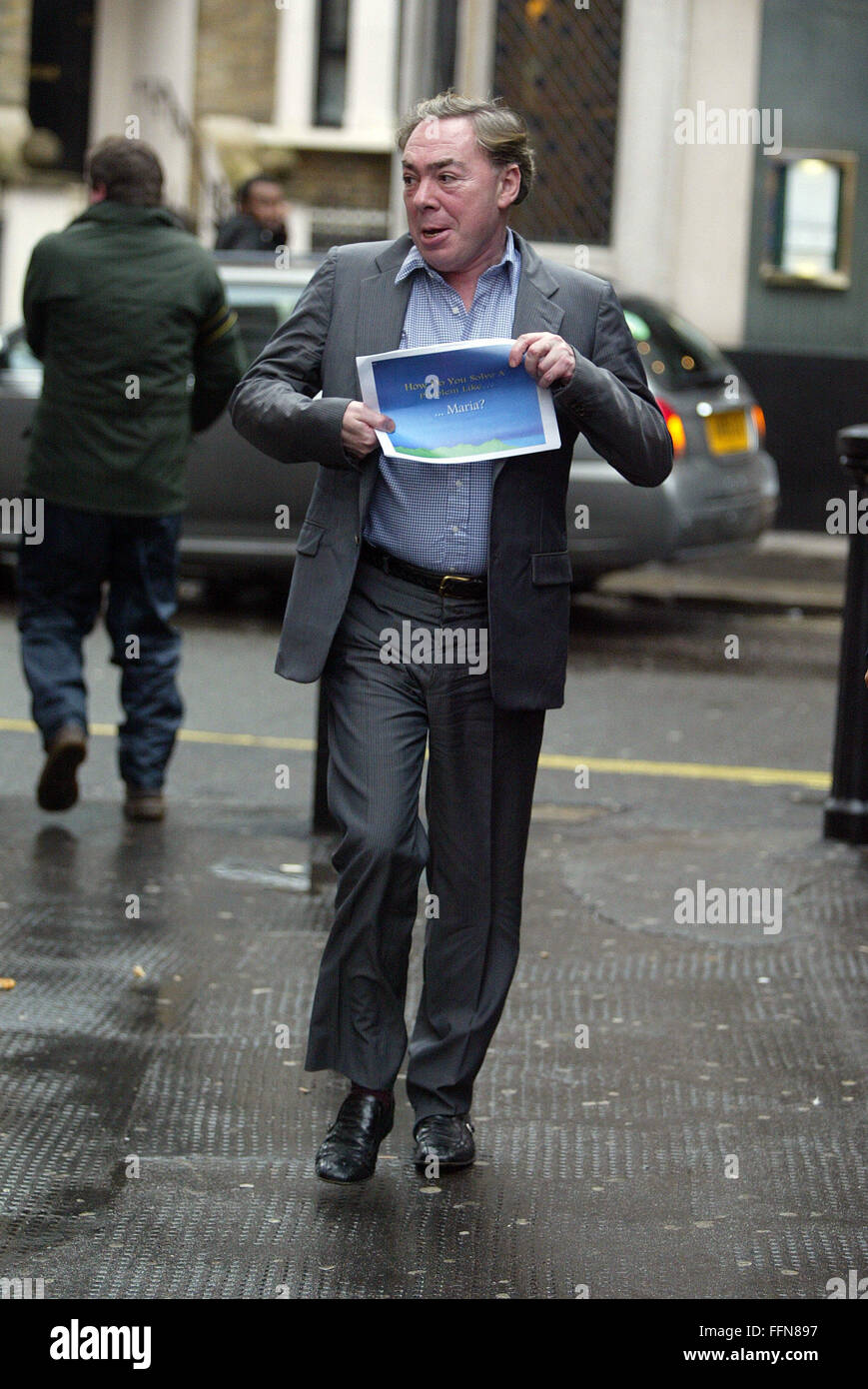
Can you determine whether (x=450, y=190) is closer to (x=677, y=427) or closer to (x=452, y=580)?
(x=452, y=580)

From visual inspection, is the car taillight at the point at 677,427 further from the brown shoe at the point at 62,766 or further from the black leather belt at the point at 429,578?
the black leather belt at the point at 429,578

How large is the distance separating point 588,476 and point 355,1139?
7457mm

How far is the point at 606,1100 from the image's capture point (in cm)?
469

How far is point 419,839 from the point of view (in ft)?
13.8

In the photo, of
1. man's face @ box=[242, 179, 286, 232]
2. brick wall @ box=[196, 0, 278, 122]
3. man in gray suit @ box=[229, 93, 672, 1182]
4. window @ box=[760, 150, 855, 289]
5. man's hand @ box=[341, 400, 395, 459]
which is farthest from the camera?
brick wall @ box=[196, 0, 278, 122]

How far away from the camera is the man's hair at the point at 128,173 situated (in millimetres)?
6863

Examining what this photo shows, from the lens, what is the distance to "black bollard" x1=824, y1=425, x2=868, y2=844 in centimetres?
700

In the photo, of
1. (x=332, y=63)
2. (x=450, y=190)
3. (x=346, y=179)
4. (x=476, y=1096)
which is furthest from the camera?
(x=332, y=63)

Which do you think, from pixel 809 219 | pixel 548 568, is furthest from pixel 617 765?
pixel 809 219

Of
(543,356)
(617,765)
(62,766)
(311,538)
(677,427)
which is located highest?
(543,356)

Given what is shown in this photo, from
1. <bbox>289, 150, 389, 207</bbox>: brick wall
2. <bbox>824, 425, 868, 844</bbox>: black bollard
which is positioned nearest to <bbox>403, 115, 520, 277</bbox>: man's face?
<bbox>824, 425, 868, 844</bbox>: black bollard

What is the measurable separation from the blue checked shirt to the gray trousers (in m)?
0.07

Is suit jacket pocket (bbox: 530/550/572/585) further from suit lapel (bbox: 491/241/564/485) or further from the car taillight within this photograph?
the car taillight

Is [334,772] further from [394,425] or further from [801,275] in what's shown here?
[801,275]
